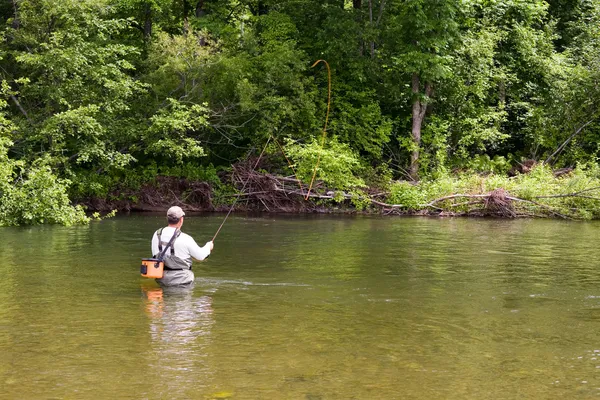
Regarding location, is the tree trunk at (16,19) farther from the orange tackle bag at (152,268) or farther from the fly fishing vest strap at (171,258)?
the orange tackle bag at (152,268)

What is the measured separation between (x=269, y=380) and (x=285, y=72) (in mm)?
22228

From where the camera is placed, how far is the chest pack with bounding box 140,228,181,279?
1076 centimetres

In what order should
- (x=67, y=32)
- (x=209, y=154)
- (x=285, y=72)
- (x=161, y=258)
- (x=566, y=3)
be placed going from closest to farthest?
(x=161, y=258)
(x=67, y=32)
(x=285, y=72)
(x=209, y=154)
(x=566, y=3)

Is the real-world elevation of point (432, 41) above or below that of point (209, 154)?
above

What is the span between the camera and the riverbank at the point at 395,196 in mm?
25078

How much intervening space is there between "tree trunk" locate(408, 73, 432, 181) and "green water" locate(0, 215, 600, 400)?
12.7m

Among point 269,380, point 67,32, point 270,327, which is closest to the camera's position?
point 269,380

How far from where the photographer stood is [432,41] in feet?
93.4

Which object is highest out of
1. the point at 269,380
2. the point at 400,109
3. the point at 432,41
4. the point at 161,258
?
the point at 432,41

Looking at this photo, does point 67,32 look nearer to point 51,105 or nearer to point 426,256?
point 51,105

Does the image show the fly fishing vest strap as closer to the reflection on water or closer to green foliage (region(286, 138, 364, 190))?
the reflection on water

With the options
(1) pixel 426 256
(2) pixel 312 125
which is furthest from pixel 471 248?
(2) pixel 312 125

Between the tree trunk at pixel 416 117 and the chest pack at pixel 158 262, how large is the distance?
1938cm

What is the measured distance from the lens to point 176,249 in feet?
36.1
